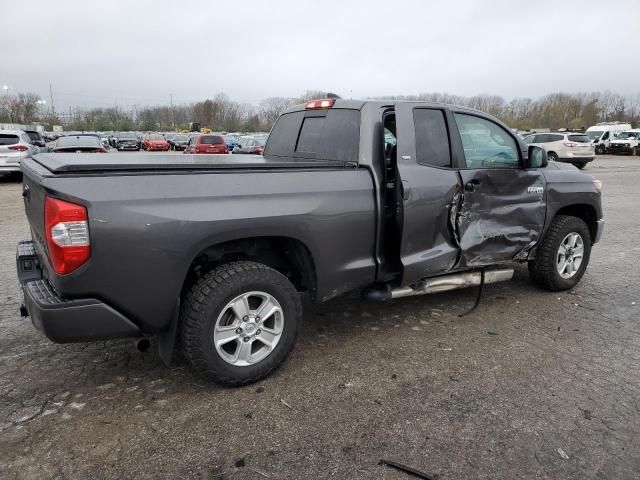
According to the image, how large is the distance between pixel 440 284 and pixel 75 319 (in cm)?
283

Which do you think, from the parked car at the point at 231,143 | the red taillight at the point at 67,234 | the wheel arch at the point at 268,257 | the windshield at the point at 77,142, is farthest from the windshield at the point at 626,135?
the red taillight at the point at 67,234

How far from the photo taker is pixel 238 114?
10188 centimetres

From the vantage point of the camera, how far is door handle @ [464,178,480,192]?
4152 mm

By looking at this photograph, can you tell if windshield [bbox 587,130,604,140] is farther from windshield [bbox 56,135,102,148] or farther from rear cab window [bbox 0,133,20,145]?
rear cab window [bbox 0,133,20,145]

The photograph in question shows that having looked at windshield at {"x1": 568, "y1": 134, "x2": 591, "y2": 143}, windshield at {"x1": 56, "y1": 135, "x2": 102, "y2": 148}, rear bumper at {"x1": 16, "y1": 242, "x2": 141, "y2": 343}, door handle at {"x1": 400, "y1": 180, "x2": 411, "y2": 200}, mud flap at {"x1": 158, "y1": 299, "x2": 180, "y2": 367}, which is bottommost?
mud flap at {"x1": 158, "y1": 299, "x2": 180, "y2": 367}

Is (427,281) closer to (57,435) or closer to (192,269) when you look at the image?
(192,269)

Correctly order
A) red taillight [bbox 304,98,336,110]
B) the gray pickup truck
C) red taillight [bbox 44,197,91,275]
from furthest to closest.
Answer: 1. red taillight [bbox 304,98,336,110]
2. the gray pickup truck
3. red taillight [bbox 44,197,91,275]

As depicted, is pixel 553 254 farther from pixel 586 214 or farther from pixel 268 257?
pixel 268 257

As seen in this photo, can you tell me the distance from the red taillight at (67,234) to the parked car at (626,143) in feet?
134

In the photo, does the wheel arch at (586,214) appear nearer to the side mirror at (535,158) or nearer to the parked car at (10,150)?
the side mirror at (535,158)

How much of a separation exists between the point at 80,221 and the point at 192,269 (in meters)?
0.84

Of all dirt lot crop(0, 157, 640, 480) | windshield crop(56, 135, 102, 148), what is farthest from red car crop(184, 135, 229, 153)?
dirt lot crop(0, 157, 640, 480)

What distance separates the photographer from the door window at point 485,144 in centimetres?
433

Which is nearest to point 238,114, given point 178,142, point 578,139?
point 178,142
